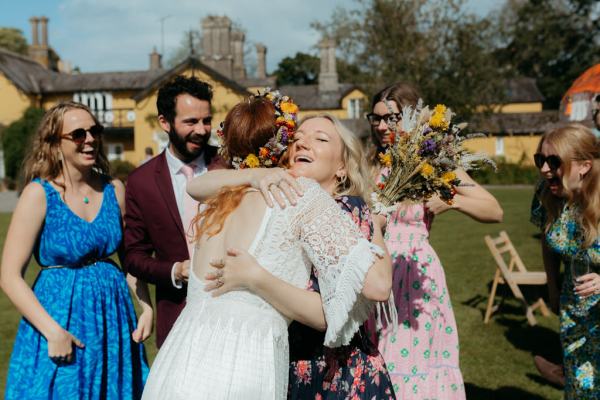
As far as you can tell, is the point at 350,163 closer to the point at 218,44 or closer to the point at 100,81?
the point at 218,44

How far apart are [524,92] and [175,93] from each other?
61087 millimetres

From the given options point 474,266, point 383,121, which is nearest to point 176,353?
point 383,121

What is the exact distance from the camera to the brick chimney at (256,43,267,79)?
56713mm

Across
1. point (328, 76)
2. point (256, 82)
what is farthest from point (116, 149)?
point (328, 76)

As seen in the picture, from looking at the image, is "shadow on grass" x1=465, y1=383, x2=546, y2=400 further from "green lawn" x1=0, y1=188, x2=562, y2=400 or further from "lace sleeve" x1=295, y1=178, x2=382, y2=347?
"lace sleeve" x1=295, y1=178, x2=382, y2=347

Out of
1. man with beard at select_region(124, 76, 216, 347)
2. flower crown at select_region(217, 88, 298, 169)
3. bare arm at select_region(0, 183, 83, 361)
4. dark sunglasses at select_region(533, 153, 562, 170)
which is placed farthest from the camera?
dark sunglasses at select_region(533, 153, 562, 170)

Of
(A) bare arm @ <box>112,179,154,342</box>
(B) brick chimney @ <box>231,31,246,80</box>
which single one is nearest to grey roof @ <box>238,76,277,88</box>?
(B) brick chimney @ <box>231,31,246,80</box>

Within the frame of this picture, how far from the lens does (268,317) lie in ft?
8.34

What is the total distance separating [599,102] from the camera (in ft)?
18.3

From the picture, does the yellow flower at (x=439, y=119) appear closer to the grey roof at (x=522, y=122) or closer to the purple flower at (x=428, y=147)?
the purple flower at (x=428, y=147)

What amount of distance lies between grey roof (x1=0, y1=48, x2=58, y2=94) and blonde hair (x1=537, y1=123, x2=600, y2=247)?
50.1 metres

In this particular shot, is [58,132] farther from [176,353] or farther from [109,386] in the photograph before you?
[176,353]

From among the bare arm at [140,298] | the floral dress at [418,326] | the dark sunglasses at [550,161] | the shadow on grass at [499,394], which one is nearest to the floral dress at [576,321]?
the dark sunglasses at [550,161]

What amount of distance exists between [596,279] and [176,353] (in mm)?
2847
